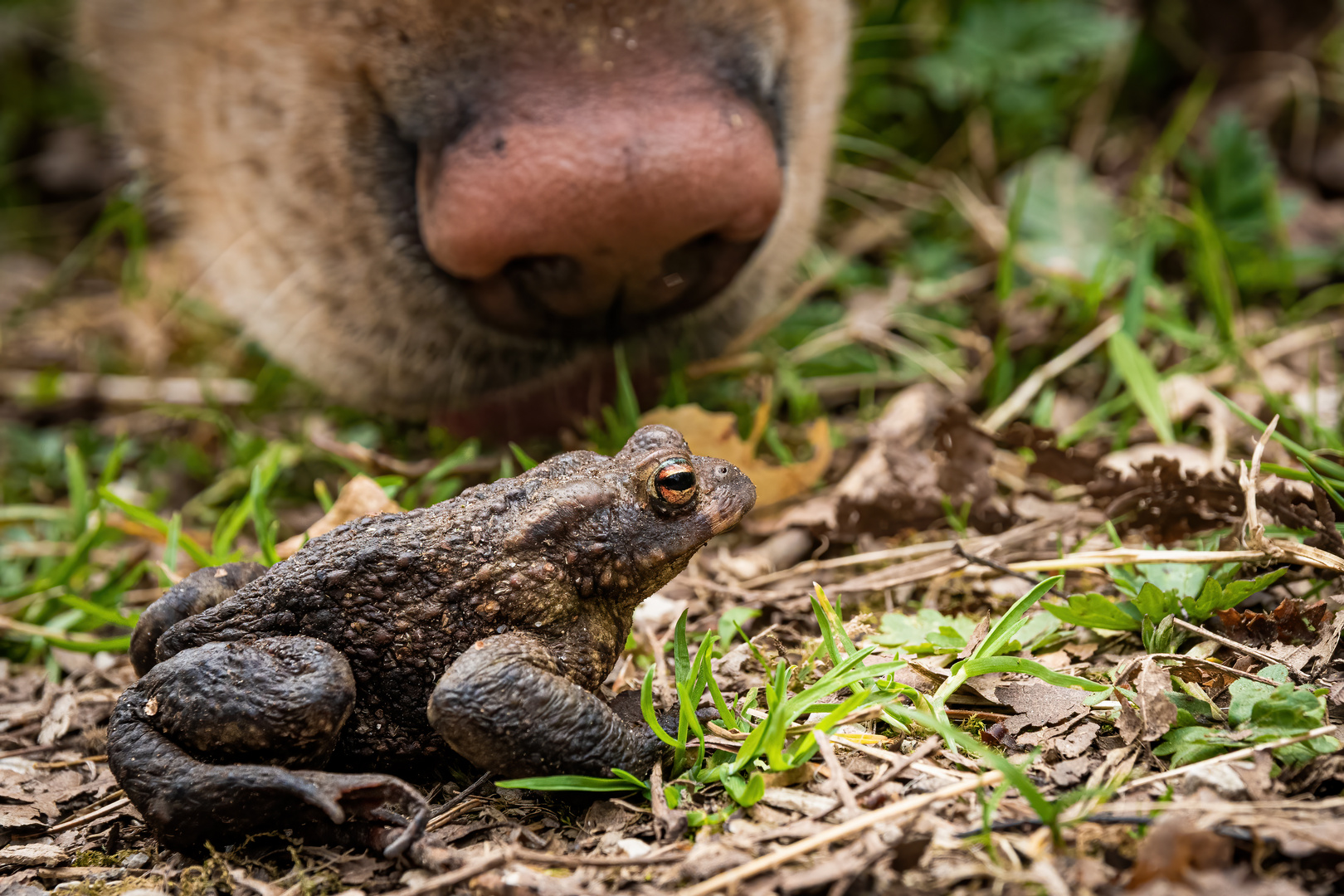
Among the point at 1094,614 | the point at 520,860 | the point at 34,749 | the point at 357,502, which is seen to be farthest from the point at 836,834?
the point at 34,749

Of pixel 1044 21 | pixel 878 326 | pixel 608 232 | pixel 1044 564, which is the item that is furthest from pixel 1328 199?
pixel 608 232

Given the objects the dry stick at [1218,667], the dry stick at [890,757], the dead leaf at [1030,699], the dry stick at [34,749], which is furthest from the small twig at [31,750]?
the dry stick at [1218,667]

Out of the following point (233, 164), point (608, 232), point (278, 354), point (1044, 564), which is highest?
point (233, 164)

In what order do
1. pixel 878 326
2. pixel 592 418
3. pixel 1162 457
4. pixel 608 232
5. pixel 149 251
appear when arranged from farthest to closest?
pixel 149 251
pixel 878 326
pixel 592 418
pixel 1162 457
pixel 608 232

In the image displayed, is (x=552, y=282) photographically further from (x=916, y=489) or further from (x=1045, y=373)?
(x=1045, y=373)

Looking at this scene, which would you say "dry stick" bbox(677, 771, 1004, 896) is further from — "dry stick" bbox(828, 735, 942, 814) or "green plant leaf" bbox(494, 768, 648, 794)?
"green plant leaf" bbox(494, 768, 648, 794)

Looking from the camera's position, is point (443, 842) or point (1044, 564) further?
point (1044, 564)

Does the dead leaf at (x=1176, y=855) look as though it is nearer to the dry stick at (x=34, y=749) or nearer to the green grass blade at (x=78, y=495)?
the dry stick at (x=34, y=749)

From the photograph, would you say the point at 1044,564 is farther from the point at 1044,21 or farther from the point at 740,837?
the point at 1044,21

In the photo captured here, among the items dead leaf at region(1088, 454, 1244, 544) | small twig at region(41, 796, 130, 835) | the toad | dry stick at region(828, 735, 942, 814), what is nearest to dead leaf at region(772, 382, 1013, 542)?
dead leaf at region(1088, 454, 1244, 544)
